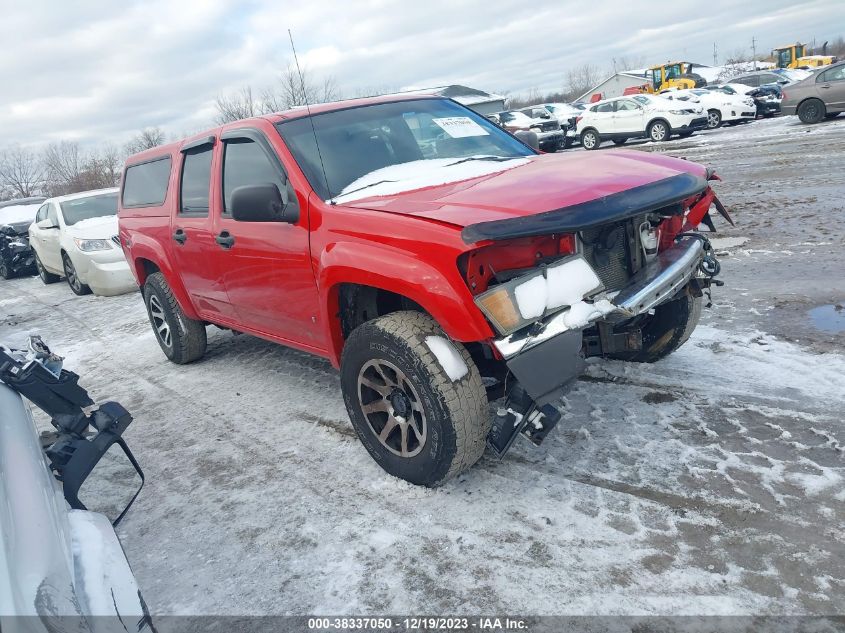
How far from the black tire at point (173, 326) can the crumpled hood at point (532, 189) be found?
2943mm

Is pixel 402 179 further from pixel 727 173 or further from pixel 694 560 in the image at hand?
pixel 727 173

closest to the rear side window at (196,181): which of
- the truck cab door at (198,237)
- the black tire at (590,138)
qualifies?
the truck cab door at (198,237)

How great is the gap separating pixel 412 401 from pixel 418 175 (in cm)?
130

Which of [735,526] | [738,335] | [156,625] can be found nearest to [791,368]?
[738,335]

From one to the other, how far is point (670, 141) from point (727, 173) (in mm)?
9720

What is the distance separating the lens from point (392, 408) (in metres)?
3.20

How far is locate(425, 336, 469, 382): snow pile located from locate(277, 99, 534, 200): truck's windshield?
3.67 feet

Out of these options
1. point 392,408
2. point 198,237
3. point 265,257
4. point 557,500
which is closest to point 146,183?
point 198,237

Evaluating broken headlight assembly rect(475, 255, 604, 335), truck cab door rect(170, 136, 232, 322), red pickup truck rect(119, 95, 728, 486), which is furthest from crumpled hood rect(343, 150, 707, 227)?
truck cab door rect(170, 136, 232, 322)

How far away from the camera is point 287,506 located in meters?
3.31

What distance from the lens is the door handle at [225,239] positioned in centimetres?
423

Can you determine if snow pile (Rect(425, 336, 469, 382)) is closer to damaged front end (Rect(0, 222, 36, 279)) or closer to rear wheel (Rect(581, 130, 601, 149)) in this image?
damaged front end (Rect(0, 222, 36, 279))

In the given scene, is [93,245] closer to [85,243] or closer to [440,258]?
[85,243]

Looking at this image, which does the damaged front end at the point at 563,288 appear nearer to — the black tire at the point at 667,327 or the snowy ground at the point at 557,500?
the snowy ground at the point at 557,500
